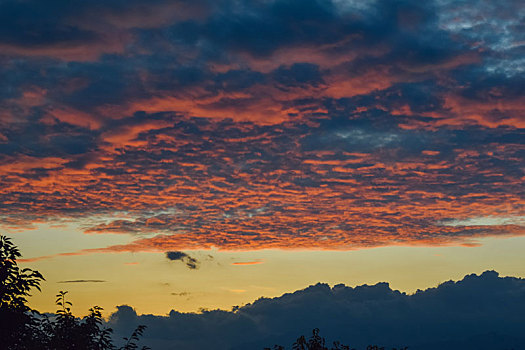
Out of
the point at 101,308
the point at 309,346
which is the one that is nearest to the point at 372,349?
the point at 309,346

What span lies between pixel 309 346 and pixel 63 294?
15.3 meters

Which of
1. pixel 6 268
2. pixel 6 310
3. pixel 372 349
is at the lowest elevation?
pixel 372 349

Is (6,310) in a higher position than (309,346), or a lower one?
higher

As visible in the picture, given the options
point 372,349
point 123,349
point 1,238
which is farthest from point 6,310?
point 372,349

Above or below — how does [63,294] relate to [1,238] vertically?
below

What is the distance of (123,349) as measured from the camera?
33844mm

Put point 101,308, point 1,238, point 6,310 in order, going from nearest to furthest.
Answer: point 6,310
point 1,238
point 101,308

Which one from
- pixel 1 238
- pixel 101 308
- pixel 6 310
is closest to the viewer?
pixel 6 310

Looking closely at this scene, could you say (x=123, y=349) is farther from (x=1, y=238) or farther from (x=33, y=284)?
(x=1, y=238)

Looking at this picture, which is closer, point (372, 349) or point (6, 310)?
point (6, 310)

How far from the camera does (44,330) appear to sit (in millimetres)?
35500

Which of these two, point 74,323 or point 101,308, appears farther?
point 101,308

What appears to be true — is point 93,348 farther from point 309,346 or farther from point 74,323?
point 309,346

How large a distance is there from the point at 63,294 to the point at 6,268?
4.15 meters
